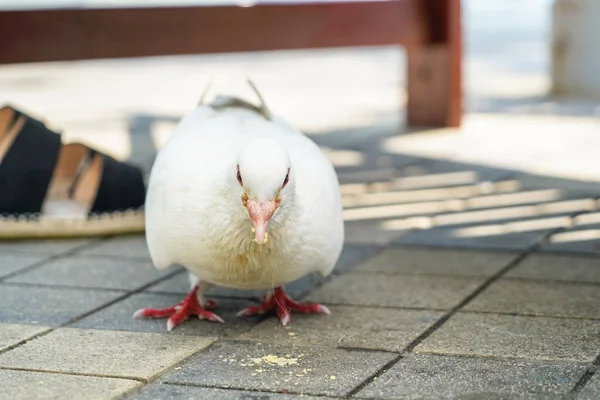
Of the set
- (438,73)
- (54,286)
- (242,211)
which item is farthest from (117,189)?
(438,73)

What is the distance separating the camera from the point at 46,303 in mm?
3826

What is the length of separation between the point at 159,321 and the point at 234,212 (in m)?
0.63

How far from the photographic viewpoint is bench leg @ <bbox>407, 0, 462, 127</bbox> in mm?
7250

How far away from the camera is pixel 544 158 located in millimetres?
6266

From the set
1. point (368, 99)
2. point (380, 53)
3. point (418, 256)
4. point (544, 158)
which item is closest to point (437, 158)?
point (544, 158)

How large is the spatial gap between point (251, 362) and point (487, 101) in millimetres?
5869

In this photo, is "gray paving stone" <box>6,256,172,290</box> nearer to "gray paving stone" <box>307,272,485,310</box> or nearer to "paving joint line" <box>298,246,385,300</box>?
"paving joint line" <box>298,246,385,300</box>

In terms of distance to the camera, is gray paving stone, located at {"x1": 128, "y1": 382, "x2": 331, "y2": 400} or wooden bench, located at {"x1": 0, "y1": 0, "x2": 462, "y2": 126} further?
wooden bench, located at {"x1": 0, "y1": 0, "x2": 462, "y2": 126}

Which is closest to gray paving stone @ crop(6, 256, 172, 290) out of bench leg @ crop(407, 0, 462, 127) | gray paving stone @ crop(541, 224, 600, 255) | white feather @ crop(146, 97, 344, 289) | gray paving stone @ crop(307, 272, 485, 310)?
white feather @ crop(146, 97, 344, 289)

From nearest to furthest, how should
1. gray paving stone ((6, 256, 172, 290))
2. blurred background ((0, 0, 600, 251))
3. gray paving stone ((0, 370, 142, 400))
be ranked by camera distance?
gray paving stone ((0, 370, 142, 400)) < gray paving stone ((6, 256, 172, 290)) < blurred background ((0, 0, 600, 251))

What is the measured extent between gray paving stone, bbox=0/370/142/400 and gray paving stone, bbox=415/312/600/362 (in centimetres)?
93

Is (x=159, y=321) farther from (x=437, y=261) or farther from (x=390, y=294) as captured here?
(x=437, y=261)

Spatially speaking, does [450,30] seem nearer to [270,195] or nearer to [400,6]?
[400,6]

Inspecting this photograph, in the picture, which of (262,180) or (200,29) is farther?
(200,29)
